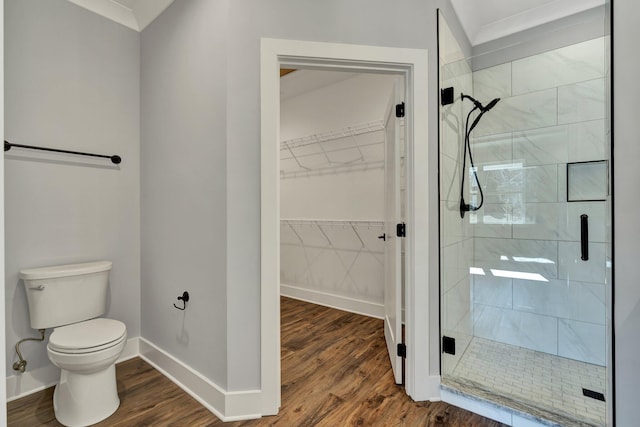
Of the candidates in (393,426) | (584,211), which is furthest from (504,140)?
(393,426)

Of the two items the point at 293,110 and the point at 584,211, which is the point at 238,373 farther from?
the point at 293,110

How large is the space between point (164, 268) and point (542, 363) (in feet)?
8.79

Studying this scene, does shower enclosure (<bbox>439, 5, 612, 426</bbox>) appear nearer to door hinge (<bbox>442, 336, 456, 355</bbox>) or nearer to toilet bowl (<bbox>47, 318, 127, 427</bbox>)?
door hinge (<bbox>442, 336, 456, 355</bbox>)

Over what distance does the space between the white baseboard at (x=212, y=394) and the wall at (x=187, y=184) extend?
42 millimetres

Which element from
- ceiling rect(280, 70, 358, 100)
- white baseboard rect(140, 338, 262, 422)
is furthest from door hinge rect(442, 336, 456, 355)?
ceiling rect(280, 70, 358, 100)

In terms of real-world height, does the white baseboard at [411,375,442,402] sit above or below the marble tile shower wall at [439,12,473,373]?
below

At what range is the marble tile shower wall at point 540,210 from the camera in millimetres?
1890

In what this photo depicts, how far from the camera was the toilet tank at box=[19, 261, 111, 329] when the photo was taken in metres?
1.73

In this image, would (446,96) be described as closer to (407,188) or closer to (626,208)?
(407,188)

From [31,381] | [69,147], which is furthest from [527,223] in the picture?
[31,381]

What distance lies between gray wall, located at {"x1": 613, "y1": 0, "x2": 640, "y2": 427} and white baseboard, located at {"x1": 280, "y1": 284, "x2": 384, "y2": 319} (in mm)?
2107

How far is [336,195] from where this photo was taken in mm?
3318

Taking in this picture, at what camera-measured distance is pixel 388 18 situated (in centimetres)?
167

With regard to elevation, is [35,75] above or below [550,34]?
below
